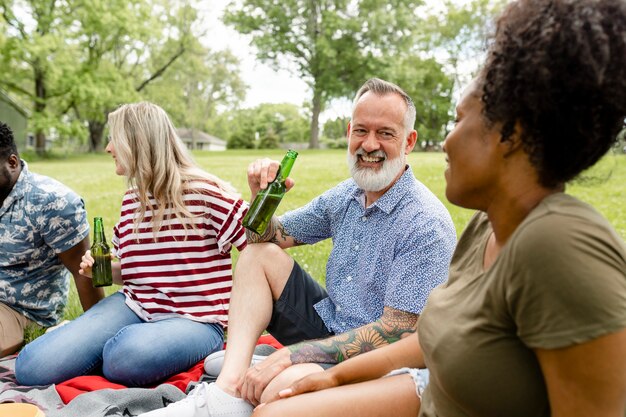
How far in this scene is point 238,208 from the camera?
11.0 feet

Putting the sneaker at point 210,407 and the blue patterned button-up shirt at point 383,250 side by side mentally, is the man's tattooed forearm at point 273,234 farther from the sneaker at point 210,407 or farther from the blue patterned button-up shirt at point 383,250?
the sneaker at point 210,407

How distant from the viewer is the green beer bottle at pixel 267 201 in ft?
9.59

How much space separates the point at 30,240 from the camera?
12.3ft

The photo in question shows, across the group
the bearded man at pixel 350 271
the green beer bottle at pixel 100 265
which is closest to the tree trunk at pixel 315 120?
the green beer bottle at pixel 100 265

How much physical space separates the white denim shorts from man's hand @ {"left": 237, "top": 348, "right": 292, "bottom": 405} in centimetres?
47

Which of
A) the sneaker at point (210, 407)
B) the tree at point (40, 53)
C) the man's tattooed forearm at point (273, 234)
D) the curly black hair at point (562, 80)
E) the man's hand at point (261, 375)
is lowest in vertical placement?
the sneaker at point (210, 407)

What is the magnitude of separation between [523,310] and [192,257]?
2413mm

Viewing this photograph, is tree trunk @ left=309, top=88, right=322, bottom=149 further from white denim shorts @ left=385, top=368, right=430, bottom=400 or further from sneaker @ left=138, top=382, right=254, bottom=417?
white denim shorts @ left=385, top=368, right=430, bottom=400

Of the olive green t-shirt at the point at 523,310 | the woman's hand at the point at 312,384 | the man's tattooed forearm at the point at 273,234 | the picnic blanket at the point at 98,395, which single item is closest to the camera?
the olive green t-shirt at the point at 523,310

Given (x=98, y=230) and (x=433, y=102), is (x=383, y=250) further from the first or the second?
(x=433, y=102)

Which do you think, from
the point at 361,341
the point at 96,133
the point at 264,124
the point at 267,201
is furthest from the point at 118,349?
the point at 264,124

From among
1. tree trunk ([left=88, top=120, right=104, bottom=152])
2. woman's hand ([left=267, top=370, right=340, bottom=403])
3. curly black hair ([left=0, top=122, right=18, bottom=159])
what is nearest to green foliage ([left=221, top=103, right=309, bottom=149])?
tree trunk ([left=88, top=120, right=104, bottom=152])

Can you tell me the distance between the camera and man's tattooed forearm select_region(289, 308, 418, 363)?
2.43m

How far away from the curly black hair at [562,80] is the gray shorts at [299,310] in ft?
5.62
